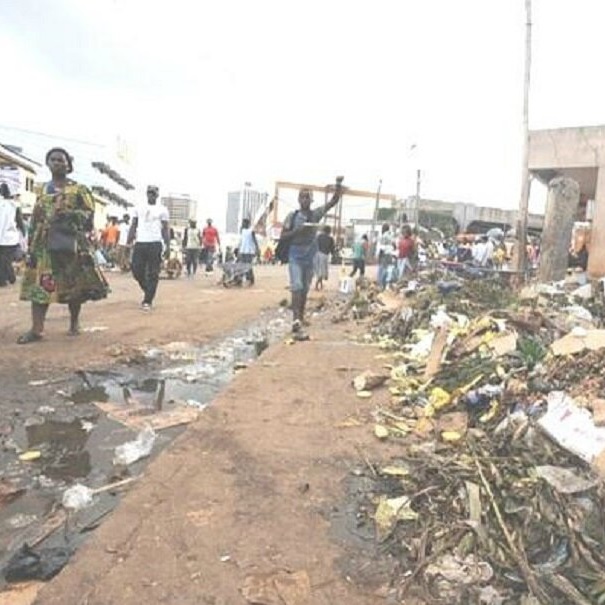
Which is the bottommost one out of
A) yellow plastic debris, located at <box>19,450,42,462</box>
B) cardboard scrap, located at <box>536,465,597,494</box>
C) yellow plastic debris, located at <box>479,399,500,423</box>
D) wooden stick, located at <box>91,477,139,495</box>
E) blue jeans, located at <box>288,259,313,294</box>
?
yellow plastic debris, located at <box>19,450,42,462</box>

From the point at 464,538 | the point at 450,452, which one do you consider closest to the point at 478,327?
the point at 450,452

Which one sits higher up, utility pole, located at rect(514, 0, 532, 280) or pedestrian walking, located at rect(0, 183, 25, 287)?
utility pole, located at rect(514, 0, 532, 280)

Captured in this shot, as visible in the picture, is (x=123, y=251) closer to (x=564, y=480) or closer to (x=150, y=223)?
(x=150, y=223)

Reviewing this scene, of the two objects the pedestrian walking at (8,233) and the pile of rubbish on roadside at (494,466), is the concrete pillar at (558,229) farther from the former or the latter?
the pedestrian walking at (8,233)

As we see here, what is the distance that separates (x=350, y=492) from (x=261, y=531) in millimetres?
565

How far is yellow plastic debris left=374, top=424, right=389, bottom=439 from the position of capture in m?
3.83

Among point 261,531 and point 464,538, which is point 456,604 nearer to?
point 464,538

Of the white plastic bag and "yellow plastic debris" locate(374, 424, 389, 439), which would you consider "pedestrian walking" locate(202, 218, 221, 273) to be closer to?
the white plastic bag

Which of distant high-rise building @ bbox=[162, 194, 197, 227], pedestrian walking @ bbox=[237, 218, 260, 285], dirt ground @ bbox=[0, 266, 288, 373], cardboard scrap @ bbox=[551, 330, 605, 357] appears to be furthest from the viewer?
distant high-rise building @ bbox=[162, 194, 197, 227]

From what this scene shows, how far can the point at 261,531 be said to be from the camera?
2.63 meters

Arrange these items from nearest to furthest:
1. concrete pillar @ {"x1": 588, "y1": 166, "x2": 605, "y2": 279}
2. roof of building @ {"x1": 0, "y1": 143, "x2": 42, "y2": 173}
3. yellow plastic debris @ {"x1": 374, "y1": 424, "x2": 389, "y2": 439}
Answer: yellow plastic debris @ {"x1": 374, "y1": 424, "x2": 389, "y2": 439}
concrete pillar @ {"x1": 588, "y1": 166, "x2": 605, "y2": 279}
roof of building @ {"x1": 0, "y1": 143, "x2": 42, "y2": 173}

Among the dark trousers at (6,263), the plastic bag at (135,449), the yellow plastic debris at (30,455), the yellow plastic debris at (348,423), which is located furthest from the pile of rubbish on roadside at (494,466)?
the dark trousers at (6,263)

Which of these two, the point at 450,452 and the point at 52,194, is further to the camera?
the point at 52,194

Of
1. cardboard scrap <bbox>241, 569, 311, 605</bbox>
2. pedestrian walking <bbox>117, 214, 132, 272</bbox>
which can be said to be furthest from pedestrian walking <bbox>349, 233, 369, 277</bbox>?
cardboard scrap <bbox>241, 569, 311, 605</bbox>
